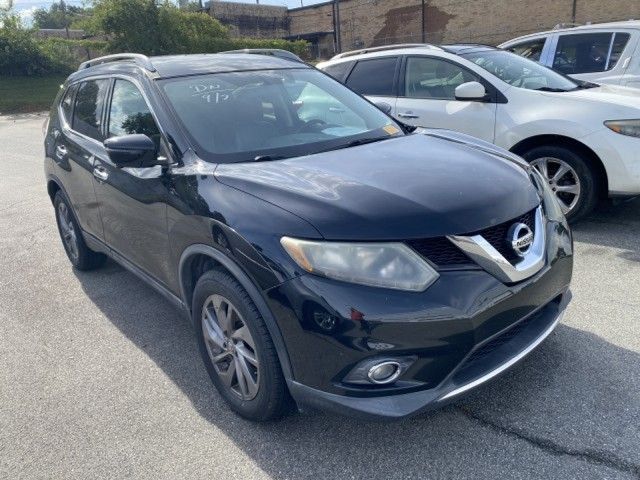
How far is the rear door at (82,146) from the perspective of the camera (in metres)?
3.94

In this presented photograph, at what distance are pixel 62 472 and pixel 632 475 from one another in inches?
96.8

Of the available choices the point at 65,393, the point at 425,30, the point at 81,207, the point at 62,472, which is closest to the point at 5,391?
the point at 65,393

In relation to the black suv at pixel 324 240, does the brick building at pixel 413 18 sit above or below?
above

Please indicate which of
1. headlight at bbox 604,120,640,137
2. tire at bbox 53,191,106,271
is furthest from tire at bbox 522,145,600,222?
tire at bbox 53,191,106,271

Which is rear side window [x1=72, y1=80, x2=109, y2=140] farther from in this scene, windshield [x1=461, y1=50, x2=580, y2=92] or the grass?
the grass

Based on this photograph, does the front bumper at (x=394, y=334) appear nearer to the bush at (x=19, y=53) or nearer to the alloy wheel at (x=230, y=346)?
the alloy wheel at (x=230, y=346)

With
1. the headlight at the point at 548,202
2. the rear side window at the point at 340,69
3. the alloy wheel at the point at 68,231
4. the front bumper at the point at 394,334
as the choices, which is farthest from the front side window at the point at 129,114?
the rear side window at the point at 340,69

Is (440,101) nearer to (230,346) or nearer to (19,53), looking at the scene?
(230,346)

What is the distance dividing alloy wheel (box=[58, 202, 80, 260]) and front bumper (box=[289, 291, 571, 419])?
3.21 m

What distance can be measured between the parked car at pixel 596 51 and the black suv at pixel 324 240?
497cm

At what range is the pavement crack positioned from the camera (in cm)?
224

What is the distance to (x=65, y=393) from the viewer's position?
3105mm

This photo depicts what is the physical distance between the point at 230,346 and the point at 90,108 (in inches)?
98.3

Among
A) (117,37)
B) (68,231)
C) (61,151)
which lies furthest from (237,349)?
(117,37)
